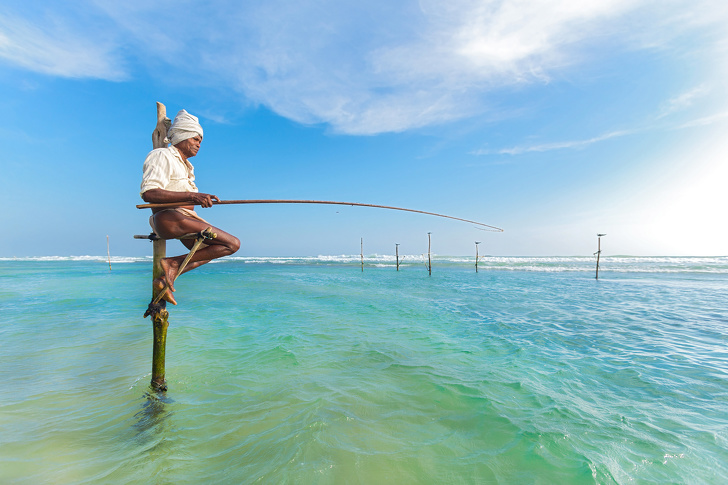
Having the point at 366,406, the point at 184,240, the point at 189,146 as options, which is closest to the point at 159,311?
the point at 184,240

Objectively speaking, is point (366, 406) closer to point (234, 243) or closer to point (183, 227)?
point (234, 243)

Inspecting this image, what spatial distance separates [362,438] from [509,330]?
6.00m

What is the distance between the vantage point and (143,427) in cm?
282

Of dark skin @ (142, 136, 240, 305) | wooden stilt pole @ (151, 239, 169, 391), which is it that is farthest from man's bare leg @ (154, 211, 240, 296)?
wooden stilt pole @ (151, 239, 169, 391)

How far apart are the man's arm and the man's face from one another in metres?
0.61

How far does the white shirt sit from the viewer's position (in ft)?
8.63

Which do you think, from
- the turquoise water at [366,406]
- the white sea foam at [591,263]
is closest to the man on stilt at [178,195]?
the turquoise water at [366,406]

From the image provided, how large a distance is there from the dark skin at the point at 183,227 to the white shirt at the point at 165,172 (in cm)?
9

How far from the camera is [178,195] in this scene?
8.68ft

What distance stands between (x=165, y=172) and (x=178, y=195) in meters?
0.27

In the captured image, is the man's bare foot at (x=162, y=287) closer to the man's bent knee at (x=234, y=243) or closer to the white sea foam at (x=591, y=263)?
the man's bent knee at (x=234, y=243)

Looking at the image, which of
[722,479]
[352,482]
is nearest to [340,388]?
[352,482]

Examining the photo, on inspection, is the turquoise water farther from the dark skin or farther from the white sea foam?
the white sea foam

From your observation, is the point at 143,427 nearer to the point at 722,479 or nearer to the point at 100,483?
the point at 100,483
